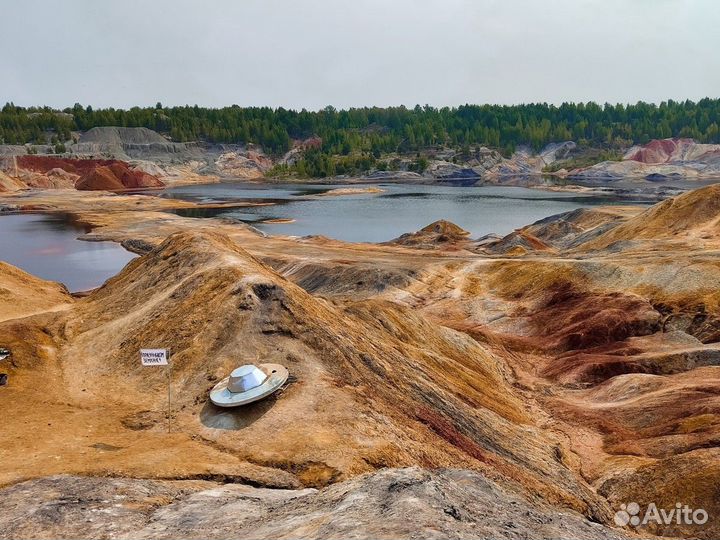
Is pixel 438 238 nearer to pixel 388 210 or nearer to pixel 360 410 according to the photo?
pixel 388 210

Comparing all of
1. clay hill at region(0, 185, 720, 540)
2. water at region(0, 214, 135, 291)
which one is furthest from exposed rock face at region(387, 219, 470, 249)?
water at region(0, 214, 135, 291)

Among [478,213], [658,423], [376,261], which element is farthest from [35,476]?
[478,213]

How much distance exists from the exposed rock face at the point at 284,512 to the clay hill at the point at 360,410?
0.08m

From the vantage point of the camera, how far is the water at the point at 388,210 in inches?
4902

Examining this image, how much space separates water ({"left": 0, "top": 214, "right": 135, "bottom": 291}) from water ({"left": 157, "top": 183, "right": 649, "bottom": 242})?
3063cm

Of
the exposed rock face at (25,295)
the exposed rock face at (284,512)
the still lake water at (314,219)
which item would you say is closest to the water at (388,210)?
the still lake water at (314,219)

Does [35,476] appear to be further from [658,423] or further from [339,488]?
[658,423]

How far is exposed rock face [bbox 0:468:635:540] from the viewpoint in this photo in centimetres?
1353

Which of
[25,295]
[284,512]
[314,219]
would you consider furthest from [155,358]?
[314,219]

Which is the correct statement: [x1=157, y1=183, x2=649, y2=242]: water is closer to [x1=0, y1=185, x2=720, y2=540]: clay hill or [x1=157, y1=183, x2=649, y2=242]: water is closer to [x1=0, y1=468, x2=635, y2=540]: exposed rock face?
[x1=0, y1=185, x2=720, y2=540]: clay hill

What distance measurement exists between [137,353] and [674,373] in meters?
35.5

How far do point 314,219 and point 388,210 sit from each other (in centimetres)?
2568

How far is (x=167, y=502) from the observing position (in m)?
17.5

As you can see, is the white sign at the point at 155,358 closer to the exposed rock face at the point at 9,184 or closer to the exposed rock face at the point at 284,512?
the exposed rock face at the point at 284,512
